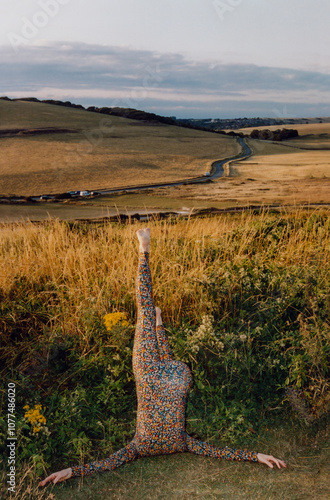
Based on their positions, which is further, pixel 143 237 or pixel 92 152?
pixel 92 152

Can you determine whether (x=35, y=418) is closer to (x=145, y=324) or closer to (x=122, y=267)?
(x=145, y=324)

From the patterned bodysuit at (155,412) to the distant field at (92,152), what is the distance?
2096cm

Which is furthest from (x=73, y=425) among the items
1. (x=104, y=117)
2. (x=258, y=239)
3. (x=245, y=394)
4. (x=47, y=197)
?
(x=104, y=117)

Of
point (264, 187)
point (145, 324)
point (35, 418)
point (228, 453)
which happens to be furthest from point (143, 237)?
point (264, 187)

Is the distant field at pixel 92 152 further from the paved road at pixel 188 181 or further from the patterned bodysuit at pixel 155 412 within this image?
the patterned bodysuit at pixel 155 412

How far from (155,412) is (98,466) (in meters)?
0.59

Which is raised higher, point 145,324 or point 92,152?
point 92,152

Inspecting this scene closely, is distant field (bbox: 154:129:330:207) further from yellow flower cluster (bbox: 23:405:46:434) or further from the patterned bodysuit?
yellow flower cluster (bbox: 23:405:46:434)

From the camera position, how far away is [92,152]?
3828 centimetres

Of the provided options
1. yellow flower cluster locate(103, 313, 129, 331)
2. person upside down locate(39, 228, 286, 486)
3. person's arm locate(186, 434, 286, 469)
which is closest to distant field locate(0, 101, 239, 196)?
yellow flower cluster locate(103, 313, 129, 331)

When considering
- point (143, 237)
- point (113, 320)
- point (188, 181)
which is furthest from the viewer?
point (188, 181)

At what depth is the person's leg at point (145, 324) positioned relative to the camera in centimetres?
371

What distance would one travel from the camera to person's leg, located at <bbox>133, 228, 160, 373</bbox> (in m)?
3.71

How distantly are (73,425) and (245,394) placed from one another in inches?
62.3
